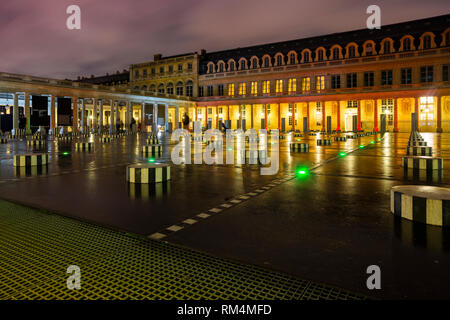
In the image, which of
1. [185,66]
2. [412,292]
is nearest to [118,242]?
[412,292]

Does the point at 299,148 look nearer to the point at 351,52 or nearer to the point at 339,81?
the point at 339,81

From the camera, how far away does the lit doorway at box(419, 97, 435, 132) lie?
49.2 metres

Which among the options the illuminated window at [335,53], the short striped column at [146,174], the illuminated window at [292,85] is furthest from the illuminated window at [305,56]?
the short striped column at [146,174]

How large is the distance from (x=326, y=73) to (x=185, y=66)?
3103cm

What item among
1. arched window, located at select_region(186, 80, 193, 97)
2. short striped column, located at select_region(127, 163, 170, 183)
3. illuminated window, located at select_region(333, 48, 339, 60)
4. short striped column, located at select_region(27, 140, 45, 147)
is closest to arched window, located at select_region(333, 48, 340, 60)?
illuminated window, located at select_region(333, 48, 339, 60)

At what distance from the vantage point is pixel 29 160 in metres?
10.3

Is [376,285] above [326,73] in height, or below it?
below

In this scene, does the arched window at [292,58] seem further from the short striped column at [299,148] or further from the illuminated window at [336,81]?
the short striped column at [299,148]

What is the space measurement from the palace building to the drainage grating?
39967mm

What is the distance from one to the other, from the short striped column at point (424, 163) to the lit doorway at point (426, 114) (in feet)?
157

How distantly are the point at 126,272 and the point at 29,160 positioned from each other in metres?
9.32

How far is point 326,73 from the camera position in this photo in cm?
5719
